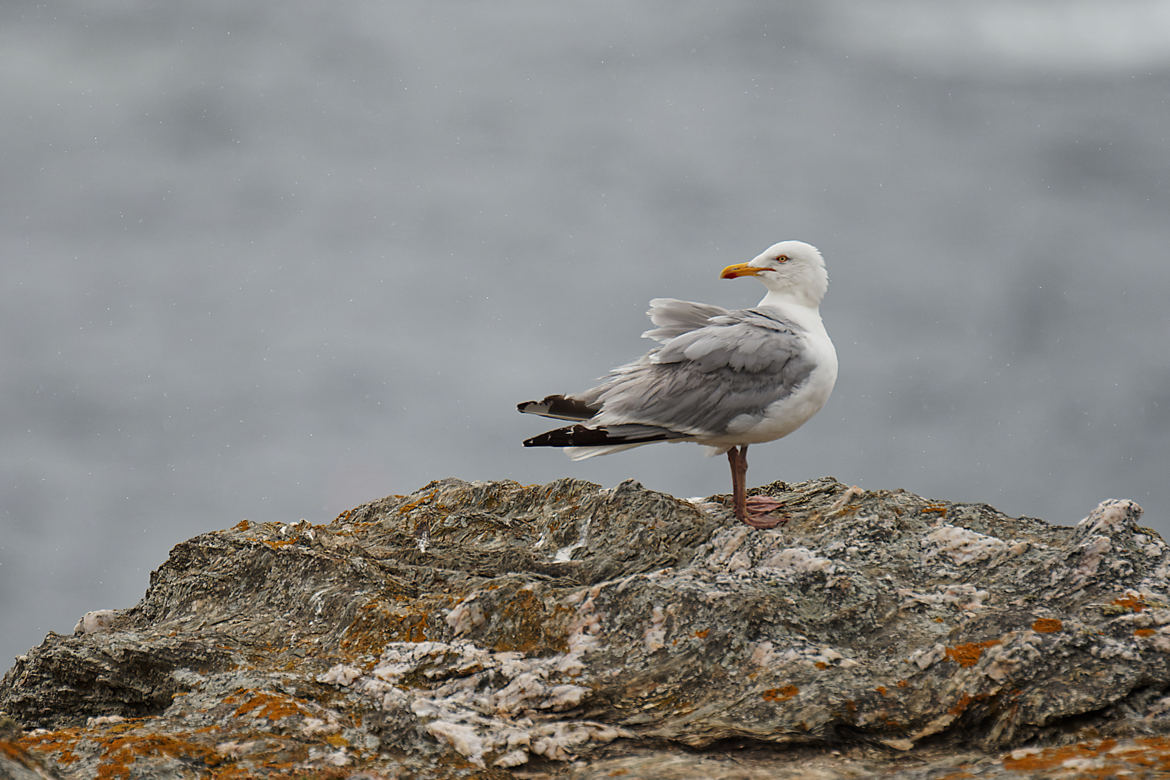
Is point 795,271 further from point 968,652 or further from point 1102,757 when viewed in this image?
point 1102,757

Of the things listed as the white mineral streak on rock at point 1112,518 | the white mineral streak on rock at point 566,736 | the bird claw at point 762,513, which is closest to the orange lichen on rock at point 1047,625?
the white mineral streak on rock at point 1112,518

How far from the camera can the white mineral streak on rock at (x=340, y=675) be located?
5789mm

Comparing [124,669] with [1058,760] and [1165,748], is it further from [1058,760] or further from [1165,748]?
[1165,748]

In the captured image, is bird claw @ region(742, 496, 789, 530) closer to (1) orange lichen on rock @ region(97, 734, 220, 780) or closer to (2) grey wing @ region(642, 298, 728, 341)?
(2) grey wing @ region(642, 298, 728, 341)

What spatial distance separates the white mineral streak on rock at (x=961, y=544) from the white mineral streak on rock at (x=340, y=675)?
13.3 feet

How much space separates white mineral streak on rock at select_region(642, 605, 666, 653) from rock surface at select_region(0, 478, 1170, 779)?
0.02m

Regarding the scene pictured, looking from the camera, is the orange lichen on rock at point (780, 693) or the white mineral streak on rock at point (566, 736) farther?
the orange lichen on rock at point (780, 693)

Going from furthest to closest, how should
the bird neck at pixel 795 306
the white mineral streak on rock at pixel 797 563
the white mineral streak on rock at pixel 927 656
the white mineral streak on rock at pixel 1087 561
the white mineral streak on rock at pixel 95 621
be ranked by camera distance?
the bird neck at pixel 795 306, the white mineral streak on rock at pixel 95 621, the white mineral streak on rock at pixel 797 563, the white mineral streak on rock at pixel 1087 561, the white mineral streak on rock at pixel 927 656

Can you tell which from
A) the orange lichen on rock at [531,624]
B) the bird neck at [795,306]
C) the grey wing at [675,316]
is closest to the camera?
the orange lichen on rock at [531,624]

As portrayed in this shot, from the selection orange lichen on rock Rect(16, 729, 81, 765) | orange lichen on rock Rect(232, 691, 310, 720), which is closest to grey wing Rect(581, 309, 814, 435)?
orange lichen on rock Rect(232, 691, 310, 720)

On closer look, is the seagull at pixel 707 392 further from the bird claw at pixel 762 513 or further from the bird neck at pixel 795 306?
the bird neck at pixel 795 306

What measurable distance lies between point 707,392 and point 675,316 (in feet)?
3.38

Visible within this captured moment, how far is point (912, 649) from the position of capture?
578 cm

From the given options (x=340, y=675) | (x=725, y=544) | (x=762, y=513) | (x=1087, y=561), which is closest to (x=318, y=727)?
(x=340, y=675)
